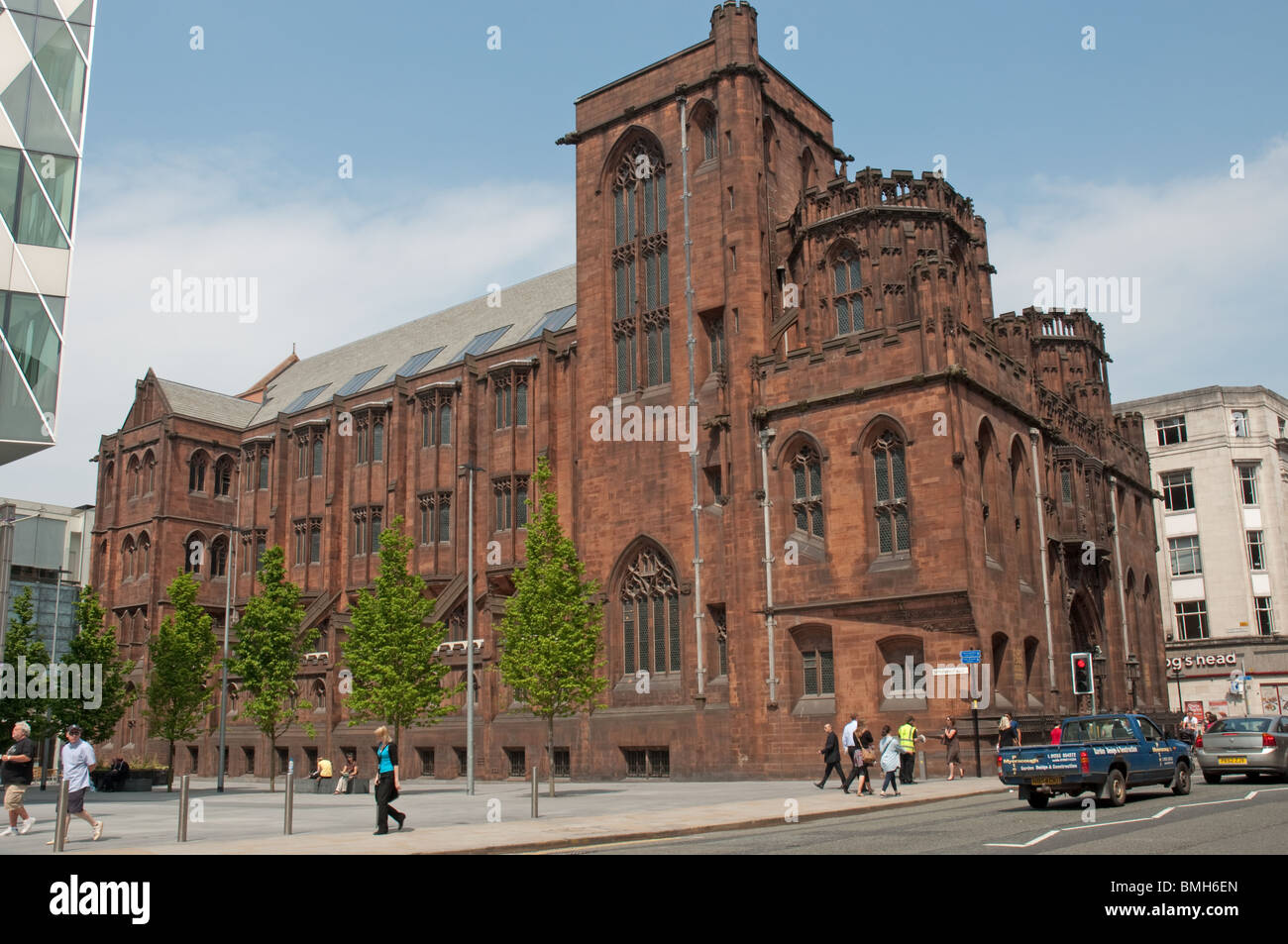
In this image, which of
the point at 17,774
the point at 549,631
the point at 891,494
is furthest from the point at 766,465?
the point at 17,774

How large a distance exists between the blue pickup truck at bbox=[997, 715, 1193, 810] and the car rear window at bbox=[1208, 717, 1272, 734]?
170 inches

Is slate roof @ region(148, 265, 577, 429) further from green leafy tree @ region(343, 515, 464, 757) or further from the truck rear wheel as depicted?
the truck rear wheel

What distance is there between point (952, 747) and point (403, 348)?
41076 millimetres

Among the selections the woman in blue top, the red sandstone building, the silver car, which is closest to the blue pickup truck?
the silver car

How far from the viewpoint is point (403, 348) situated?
202ft

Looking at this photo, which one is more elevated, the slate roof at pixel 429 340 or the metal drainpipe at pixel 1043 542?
the slate roof at pixel 429 340

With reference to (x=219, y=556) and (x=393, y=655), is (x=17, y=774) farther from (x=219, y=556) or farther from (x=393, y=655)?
(x=219, y=556)

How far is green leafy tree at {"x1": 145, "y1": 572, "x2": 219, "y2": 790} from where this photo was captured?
143ft

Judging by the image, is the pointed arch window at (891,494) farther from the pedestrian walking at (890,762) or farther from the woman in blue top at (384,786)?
the woman in blue top at (384,786)

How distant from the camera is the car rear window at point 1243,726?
25172mm

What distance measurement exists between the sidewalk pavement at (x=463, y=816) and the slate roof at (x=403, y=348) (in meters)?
23.3

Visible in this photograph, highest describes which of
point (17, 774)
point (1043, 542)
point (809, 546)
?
point (1043, 542)

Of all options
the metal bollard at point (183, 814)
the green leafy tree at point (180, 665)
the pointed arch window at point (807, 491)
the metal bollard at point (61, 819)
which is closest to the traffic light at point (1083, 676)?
the pointed arch window at point (807, 491)

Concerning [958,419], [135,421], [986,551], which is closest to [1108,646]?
[986,551]
